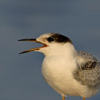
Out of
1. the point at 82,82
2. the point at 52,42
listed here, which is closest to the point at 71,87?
the point at 82,82

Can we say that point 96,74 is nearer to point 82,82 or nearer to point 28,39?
point 82,82

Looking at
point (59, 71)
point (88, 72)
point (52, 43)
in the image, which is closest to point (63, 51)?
point (52, 43)

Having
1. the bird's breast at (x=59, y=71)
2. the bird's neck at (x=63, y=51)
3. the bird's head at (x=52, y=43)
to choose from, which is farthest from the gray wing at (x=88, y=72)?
the bird's head at (x=52, y=43)

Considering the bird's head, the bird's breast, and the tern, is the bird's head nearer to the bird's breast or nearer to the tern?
the tern

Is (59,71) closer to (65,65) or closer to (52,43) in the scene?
(65,65)

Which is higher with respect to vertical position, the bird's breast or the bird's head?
the bird's head

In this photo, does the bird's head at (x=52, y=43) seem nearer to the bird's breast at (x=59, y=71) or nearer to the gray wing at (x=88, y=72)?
the bird's breast at (x=59, y=71)

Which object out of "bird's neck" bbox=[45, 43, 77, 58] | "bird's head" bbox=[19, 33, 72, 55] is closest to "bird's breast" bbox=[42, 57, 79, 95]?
"bird's neck" bbox=[45, 43, 77, 58]
